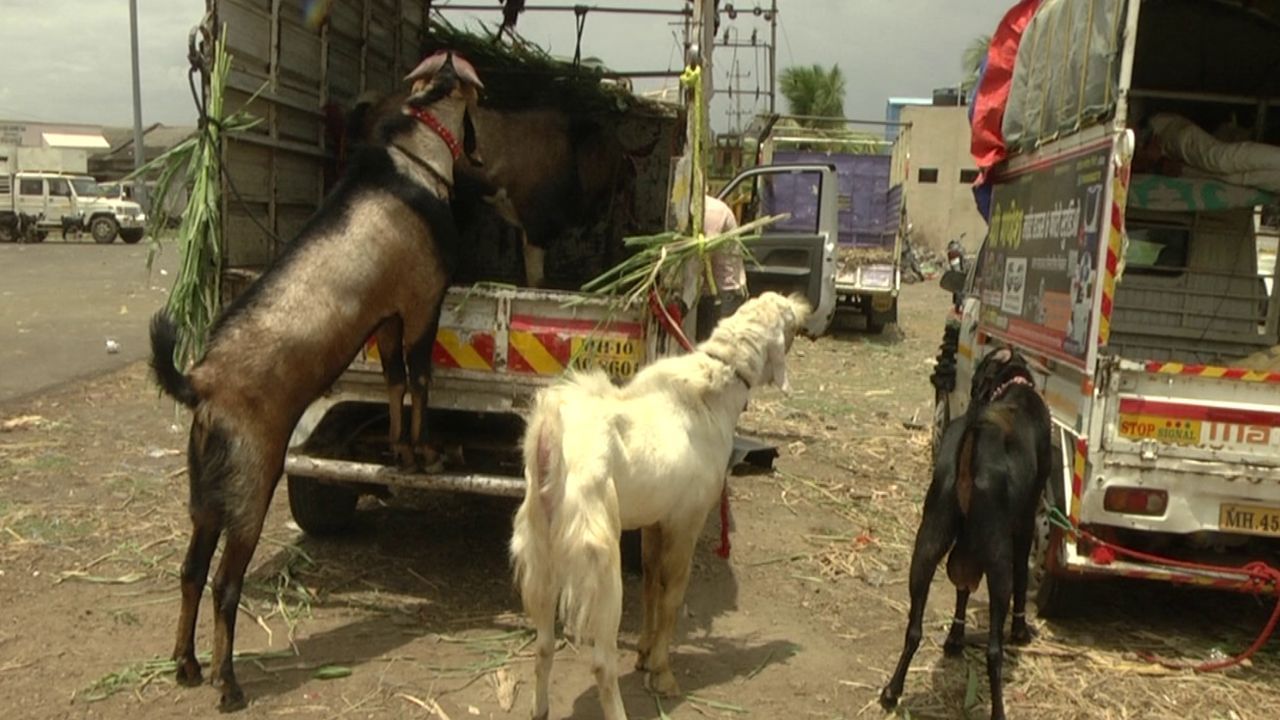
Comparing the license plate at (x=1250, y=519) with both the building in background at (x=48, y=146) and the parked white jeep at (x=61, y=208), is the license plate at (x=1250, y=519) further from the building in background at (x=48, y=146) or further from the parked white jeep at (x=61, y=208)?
the building in background at (x=48, y=146)

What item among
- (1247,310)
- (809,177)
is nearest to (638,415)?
(1247,310)

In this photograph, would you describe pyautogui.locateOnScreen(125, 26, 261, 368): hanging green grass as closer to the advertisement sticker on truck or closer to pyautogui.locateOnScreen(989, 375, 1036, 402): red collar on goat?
pyautogui.locateOnScreen(989, 375, 1036, 402): red collar on goat

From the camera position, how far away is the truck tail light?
4617 millimetres

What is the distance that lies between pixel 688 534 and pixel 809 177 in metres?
11.9

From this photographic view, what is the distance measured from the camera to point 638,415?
396cm

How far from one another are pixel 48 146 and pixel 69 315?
39537 mm

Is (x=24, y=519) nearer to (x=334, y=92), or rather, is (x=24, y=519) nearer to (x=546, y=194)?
(x=334, y=92)

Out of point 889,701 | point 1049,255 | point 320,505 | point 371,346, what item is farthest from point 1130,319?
point 320,505

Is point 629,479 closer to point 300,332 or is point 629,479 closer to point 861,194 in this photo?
point 300,332

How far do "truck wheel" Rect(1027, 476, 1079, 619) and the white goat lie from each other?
1553mm

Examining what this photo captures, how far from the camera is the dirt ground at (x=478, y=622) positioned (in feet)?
13.4

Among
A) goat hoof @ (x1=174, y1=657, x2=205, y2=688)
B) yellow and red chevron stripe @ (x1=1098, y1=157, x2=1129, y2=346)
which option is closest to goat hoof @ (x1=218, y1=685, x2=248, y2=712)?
goat hoof @ (x1=174, y1=657, x2=205, y2=688)

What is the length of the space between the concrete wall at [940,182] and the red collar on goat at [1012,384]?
93.6ft

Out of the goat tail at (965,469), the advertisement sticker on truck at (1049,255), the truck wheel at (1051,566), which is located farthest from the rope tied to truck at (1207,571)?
the goat tail at (965,469)
